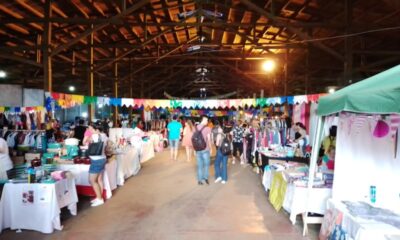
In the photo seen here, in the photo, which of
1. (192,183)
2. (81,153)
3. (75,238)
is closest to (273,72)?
(192,183)

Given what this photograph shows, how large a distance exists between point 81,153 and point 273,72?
40.8 ft

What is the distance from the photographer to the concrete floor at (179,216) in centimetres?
426

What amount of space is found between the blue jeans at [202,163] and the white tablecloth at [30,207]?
3296 mm

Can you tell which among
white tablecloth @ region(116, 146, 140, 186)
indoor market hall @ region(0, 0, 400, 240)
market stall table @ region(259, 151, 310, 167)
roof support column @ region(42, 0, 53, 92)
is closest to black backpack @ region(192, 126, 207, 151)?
indoor market hall @ region(0, 0, 400, 240)

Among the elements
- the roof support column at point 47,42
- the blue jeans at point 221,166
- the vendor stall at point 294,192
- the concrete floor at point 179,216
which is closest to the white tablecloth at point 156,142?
the roof support column at point 47,42

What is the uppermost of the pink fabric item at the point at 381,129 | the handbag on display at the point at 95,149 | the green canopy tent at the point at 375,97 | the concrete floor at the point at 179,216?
the green canopy tent at the point at 375,97

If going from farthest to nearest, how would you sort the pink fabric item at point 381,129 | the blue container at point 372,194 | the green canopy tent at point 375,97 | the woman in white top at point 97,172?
the woman in white top at point 97,172 → the blue container at point 372,194 → the pink fabric item at point 381,129 → the green canopy tent at point 375,97

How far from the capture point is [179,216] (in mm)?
4984

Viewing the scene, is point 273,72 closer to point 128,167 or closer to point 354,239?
point 128,167

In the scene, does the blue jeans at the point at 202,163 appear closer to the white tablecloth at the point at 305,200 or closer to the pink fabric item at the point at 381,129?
the white tablecloth at the point at 305,200

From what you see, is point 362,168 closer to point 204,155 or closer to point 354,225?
point 354,225

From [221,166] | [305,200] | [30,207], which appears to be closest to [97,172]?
[30,207]

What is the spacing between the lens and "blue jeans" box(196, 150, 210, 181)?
700 centimetres

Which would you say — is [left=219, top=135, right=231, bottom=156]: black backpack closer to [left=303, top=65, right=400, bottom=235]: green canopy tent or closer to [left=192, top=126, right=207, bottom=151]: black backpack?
[left=192, top=126, right=207, bottom=151]: black backpack
